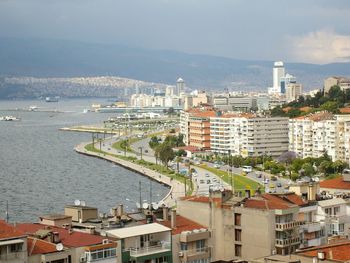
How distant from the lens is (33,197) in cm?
2362

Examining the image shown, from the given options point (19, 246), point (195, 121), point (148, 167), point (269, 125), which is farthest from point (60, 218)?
point (195, 121)

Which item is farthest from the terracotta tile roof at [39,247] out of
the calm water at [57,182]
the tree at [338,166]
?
the tree at [338,166]

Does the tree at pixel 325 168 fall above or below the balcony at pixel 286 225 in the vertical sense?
below

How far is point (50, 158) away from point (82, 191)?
48.7 feet

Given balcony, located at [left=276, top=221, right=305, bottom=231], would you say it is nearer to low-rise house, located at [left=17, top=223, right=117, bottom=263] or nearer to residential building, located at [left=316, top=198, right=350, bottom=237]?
residential building, located at [left=316, top=198, right=350, bottom=237]

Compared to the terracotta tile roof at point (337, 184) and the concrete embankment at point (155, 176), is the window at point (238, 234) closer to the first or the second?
the terracotta tile roof at point (337, 184)

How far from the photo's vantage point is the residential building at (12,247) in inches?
281

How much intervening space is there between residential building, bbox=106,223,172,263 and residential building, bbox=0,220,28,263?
102 cm

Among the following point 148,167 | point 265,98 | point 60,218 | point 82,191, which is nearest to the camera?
point 60,218

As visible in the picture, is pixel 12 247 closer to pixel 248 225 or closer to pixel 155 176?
pixel 248 225

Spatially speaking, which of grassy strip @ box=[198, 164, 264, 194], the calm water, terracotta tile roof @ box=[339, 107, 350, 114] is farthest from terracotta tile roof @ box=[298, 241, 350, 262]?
terracotta tile roof @ box=[339, 107, 350, 114]

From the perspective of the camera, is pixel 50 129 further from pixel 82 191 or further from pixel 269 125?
pixel 82 191

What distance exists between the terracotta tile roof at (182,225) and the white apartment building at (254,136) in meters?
27.9

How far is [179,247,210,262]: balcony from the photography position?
8.59 metres
